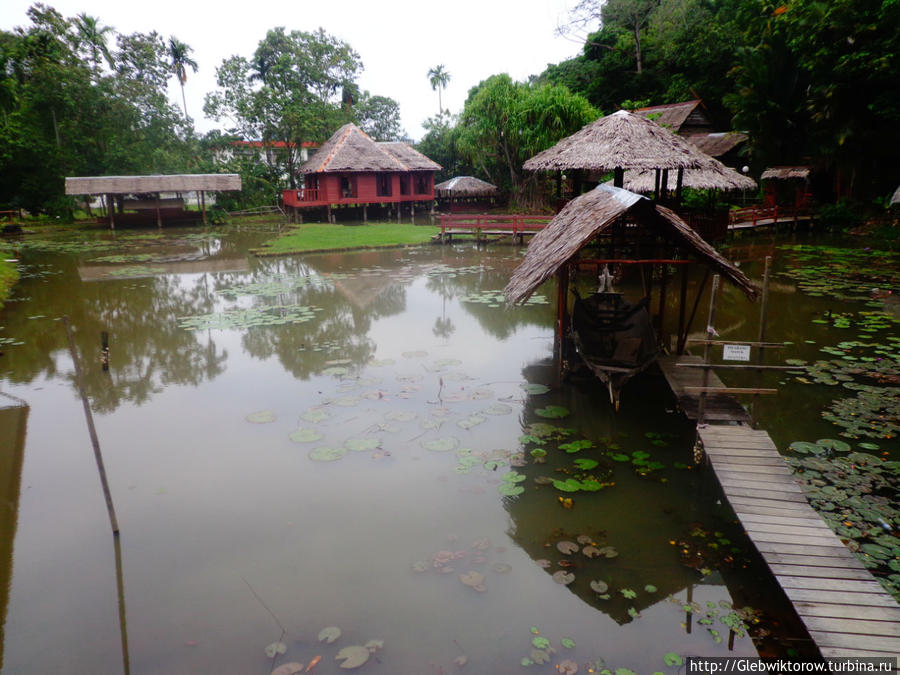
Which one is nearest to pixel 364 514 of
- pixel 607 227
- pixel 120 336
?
pixel 607 227

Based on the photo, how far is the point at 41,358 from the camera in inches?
395

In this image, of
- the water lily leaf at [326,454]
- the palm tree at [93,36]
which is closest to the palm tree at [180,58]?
the palm tree at [93,36]

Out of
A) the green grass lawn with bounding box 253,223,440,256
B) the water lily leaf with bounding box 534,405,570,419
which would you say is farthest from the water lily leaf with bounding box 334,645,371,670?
the green grass lawn with bounding box 253,223,440,256

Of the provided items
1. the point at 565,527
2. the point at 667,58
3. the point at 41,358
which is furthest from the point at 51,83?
the point at 565,527

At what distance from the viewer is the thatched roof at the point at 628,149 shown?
12.7 metres

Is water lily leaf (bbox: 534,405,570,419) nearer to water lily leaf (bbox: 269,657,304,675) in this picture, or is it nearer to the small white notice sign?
the small white notice sign

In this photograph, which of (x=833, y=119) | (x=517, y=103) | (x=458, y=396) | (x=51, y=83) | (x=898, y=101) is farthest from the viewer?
(x=51, y=83)

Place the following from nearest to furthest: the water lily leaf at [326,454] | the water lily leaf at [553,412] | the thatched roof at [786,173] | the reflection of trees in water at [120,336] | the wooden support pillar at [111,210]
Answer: the water lily leaf at [326,454] < the water lily leaf at [553,412] < the reflection of trees in water at [120,336] < the thatched roof at [786,173] < the wooden support pillar at [111,210]

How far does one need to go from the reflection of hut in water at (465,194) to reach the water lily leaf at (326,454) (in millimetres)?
25540

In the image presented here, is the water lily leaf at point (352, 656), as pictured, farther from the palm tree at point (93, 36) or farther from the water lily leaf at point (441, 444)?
the palm tree at point (93, 36)

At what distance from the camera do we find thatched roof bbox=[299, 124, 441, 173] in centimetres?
2891

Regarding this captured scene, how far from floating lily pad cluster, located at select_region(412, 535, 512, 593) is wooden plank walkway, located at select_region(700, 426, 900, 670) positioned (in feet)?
6.72

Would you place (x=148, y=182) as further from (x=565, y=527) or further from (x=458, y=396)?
(x=565, y=527)

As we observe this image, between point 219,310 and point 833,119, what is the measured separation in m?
22.9
